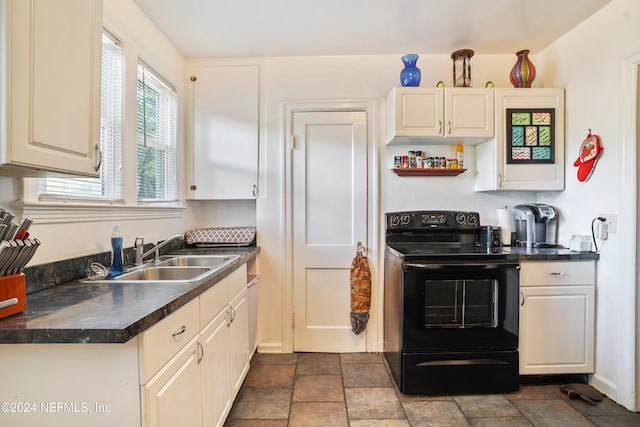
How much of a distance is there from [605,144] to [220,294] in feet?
8.29

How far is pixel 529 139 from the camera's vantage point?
243 cm

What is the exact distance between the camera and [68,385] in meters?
0.92

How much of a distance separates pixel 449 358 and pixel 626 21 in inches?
90.4

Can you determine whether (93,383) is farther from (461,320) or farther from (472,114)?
(472,114)

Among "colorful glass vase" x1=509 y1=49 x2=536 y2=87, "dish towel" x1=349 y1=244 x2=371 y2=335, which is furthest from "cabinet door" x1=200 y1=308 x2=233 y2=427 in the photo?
"colorful glass vase" x1=509 y1=49 x2=536 y2=87

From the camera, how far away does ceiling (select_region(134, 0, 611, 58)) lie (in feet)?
6.68

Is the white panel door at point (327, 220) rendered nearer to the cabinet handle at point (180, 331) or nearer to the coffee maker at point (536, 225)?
the coffee maker at point (536, 225)

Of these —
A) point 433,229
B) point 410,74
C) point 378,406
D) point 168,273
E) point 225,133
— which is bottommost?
point 378,406

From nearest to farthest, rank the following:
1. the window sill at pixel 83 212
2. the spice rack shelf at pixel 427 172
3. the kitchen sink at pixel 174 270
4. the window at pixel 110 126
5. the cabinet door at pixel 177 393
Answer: the cabinet door at pixel 177 393 → the window sill at pixel 83 212 → the kitchen sink at pixel 174 270 → the window at pixel 110 126 → the spice rack shelf at pixel 427 172

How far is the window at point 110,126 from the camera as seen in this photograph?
5.61 feet

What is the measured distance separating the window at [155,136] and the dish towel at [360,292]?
157cm

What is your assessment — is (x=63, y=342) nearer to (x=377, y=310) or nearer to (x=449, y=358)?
(x=449, y=358)

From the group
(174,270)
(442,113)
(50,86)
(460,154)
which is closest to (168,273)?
(174,270)

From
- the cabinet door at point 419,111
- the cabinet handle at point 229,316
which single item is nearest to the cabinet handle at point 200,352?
the cabinet handle at point 229,316
